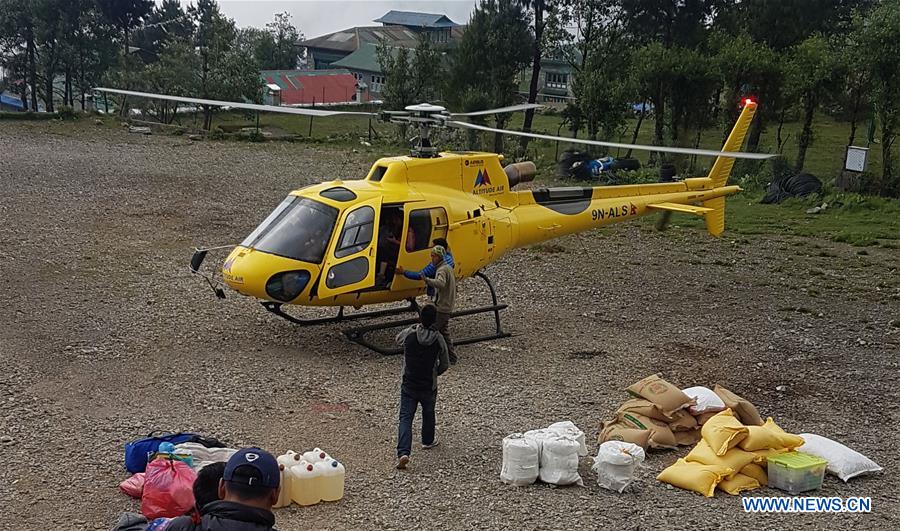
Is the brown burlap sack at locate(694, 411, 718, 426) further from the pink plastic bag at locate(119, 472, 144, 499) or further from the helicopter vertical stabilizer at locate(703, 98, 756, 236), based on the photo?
the helicopter vertical stabilizer at locate(703, 98, 756, 236)

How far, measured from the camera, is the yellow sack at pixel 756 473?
7.70 meters

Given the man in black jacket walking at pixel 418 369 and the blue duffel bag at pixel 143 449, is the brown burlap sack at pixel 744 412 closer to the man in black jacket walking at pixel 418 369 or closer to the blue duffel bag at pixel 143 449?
the man in black jacket walking at pixel 418 369

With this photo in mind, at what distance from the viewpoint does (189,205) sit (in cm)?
1994

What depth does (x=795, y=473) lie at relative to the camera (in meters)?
7.51

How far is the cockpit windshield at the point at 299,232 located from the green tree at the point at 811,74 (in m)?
17.7

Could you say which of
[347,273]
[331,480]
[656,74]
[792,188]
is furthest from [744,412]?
[656,74]

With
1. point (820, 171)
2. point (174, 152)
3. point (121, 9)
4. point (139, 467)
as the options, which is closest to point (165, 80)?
point (121, 9)

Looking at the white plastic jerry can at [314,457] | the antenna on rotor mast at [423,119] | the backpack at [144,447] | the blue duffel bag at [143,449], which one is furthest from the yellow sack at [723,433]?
the antenna on rotor mast at [423,119]

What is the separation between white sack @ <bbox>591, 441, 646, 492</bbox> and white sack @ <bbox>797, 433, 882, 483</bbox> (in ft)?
5.44

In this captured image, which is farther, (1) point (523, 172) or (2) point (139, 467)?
(1) point (523, 172)

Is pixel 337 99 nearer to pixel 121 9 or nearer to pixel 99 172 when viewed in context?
pixel 121 9

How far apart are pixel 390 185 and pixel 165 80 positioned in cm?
3076

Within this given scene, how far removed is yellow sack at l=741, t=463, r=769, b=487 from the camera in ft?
25.3

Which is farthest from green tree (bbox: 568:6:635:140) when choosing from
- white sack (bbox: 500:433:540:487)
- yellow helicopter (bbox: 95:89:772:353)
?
white sack (bbox: 500:433:540:487)
